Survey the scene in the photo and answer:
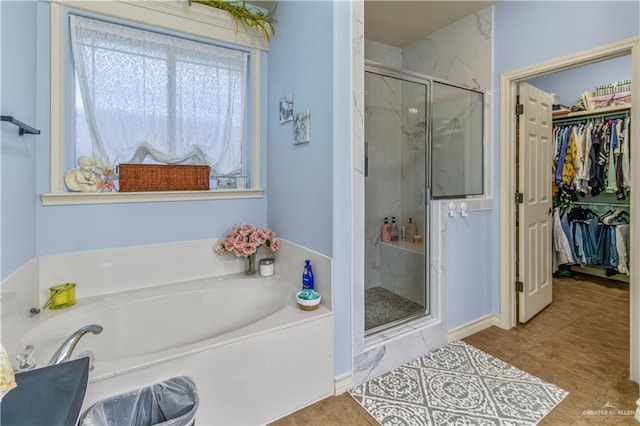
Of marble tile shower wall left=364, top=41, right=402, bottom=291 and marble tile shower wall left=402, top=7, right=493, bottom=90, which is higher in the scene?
marble tile shower wall left=402, top=7, right=493, bottom=90

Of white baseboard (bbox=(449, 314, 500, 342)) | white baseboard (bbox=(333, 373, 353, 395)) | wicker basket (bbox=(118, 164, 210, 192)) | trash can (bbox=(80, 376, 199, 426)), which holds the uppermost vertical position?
wicker basket (bbox=(118, 164, 210, 192))

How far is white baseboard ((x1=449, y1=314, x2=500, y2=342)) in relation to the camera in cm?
239

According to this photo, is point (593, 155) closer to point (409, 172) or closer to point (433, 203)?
point (409, 172)

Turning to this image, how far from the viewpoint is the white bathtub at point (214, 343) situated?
136 centimetres

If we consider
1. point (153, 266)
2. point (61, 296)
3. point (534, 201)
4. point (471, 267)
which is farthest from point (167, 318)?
point (534, 201)

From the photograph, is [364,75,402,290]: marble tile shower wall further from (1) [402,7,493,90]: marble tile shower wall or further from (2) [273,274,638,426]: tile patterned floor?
(2) [273,274,638,426]: tile patterned floor

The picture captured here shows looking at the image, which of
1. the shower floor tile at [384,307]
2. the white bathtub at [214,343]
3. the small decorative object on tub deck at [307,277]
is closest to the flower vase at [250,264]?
the white bathtub at [214,343]

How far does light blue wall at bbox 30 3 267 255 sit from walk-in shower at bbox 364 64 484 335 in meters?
0.99

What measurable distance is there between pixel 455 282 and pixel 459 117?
1382 millimetres

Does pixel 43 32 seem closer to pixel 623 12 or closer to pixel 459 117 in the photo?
pixel 459 117

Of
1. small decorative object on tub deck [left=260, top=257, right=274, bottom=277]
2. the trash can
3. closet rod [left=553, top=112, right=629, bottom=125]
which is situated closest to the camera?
the trash can

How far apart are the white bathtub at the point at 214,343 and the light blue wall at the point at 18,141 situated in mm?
441

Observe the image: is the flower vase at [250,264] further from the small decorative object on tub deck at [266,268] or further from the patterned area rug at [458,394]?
the patterned area rug at [458,394]

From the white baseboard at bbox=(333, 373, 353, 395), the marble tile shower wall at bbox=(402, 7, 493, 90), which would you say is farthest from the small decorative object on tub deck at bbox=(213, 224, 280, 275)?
the marble tile shower wall at bbox=(402, 7, 493, 90)
